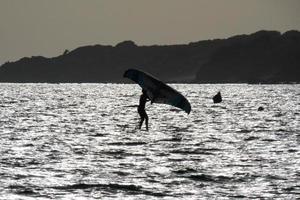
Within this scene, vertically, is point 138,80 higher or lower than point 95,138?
higher

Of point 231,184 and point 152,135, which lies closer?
point 231,184

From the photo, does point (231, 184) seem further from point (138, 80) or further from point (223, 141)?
point (223, 141)

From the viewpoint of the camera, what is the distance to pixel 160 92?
3578cm

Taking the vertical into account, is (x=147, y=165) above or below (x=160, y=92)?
below

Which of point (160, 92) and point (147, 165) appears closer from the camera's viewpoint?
point (147, 165)

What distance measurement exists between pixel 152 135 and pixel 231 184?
22.0 meters

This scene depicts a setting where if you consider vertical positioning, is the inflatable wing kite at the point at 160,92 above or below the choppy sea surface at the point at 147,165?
above

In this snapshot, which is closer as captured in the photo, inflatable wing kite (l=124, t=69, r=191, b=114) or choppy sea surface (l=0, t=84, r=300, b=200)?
choppy sea surface (l=0, t=84, r=300, b=200)

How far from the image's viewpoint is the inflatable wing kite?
35406 mm

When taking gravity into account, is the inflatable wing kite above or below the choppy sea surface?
above

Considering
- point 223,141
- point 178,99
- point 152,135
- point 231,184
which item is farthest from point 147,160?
point 152,135

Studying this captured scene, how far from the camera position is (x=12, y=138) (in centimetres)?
4284

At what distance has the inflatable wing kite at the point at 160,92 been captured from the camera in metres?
35.4

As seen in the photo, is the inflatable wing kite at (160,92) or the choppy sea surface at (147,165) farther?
the inflatable wing kite at (160,92)
